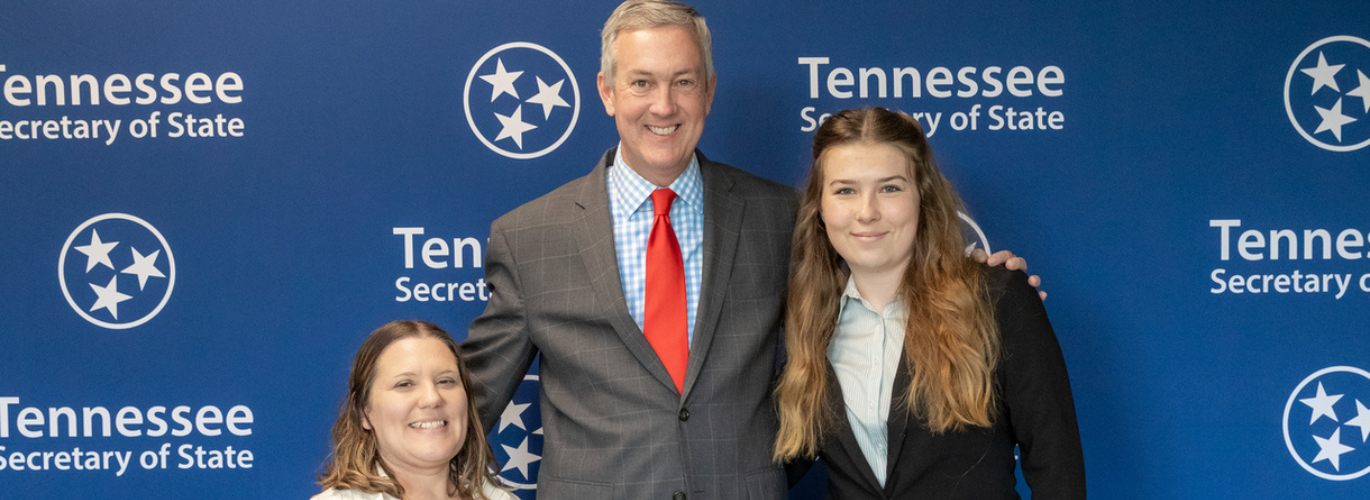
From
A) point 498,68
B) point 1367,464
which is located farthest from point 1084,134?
point 498,68

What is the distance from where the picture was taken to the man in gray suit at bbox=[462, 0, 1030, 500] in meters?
2.07

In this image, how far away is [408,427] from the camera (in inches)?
79.7

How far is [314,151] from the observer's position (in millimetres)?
2656

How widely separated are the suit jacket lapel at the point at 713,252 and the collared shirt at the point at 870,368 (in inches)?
10.6

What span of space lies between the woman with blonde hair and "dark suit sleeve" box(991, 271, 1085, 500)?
1152 mm

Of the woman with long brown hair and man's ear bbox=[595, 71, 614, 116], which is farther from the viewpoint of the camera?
man's ear bbox=[595, 71, 614, 116]

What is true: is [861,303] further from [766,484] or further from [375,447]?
[375,447]

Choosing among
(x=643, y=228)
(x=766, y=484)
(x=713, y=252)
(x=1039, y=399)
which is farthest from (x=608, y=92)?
(x=1039, y=399)

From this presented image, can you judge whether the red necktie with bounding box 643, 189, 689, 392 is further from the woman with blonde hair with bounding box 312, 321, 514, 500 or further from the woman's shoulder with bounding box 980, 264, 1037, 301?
the woman's shoulder with bounding box 980, 264, 1037, 301

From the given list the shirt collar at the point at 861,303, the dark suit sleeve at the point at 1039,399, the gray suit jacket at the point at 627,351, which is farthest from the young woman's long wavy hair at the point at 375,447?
the dark suit sleeve at the point at 1039,399

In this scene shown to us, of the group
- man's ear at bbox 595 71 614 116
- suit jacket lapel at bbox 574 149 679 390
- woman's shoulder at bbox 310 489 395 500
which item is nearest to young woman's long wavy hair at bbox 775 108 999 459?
suit jacket lapel at bbox 574 149 679 390

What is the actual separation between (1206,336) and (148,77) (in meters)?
3.09

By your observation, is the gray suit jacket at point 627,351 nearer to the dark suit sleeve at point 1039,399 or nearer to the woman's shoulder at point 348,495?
the woman's shoulder at point 348,495

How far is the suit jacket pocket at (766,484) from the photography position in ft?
6.89
